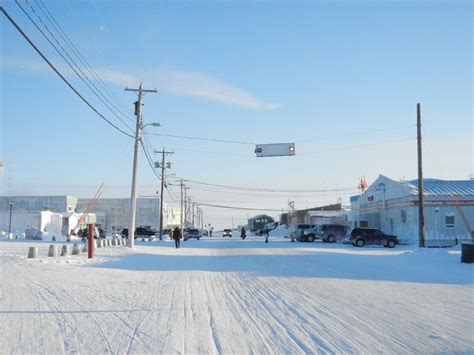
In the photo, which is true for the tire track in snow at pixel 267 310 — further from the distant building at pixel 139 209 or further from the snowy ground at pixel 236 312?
the distant building at pixel 139 209

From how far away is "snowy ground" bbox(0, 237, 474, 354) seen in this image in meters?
7.88

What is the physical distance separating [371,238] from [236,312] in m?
34.8

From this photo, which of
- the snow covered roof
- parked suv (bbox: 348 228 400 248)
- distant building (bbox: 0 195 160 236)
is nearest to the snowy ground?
parked suv (bbox: 348 228 400 248)

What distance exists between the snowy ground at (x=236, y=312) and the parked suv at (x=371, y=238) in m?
24.9

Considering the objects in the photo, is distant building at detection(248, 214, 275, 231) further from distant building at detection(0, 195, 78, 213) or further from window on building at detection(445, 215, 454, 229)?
window on building at detection(445, 215, 454, 229)

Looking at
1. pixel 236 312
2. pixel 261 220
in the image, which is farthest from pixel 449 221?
pixel 261 220

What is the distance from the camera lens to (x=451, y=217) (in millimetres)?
46438

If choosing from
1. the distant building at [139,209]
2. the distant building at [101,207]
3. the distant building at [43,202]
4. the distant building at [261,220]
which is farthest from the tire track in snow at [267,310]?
the distant building at [261,220]

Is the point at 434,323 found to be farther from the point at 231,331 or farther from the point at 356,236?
the point at 356,236

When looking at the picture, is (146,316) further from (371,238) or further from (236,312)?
(371,238)

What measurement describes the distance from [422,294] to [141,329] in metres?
7.34

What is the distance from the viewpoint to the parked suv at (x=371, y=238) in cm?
4316

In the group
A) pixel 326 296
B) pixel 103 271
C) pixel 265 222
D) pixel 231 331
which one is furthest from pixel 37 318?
pixel 265 222

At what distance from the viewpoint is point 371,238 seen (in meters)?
43.6
